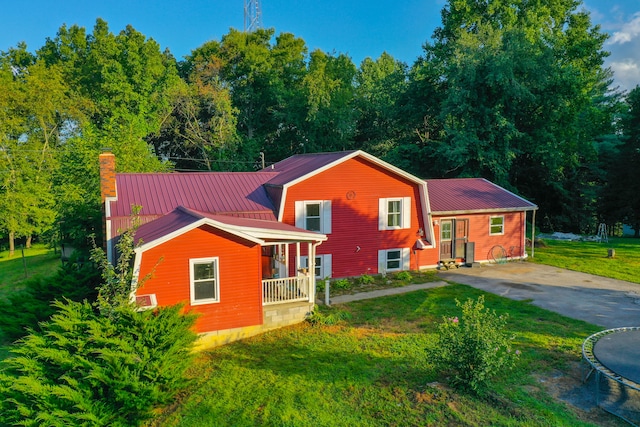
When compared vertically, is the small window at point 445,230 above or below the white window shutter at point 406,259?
above

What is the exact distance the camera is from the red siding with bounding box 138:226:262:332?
36.9 feet

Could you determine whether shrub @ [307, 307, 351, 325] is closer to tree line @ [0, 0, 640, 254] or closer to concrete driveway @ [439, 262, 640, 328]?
concrete driveway @ [439, 262, 640, 328]

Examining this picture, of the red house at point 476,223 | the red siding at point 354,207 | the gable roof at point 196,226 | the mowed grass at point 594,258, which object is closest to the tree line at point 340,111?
the mowed grass at point 594,258

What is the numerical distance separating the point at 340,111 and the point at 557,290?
26.9m

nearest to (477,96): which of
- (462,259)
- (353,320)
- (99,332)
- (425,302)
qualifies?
(462,259)

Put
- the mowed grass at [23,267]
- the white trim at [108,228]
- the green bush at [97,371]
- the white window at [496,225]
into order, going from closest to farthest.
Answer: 1. the green bush at [97,371]
2. the white trim at [108,228]
3. the white window at [496,225]
4. the mowed grass at [23,267]

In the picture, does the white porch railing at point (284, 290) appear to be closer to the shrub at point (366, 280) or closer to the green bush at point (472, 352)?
the shrub at point (366, 280)

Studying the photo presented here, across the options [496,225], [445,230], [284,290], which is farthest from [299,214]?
[496,225]

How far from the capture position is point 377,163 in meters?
18.4

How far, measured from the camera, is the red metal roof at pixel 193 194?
51.1 ft

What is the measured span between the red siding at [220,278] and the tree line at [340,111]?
13.0 meters

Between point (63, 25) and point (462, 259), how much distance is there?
4423 cm

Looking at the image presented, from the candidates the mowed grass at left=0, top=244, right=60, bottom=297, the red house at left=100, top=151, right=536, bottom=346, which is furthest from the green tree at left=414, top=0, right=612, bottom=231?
the mowed grass at left=0, top=244, right=60, bottom=297

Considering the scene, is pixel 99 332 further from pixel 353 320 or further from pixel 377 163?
pixel 377 163
